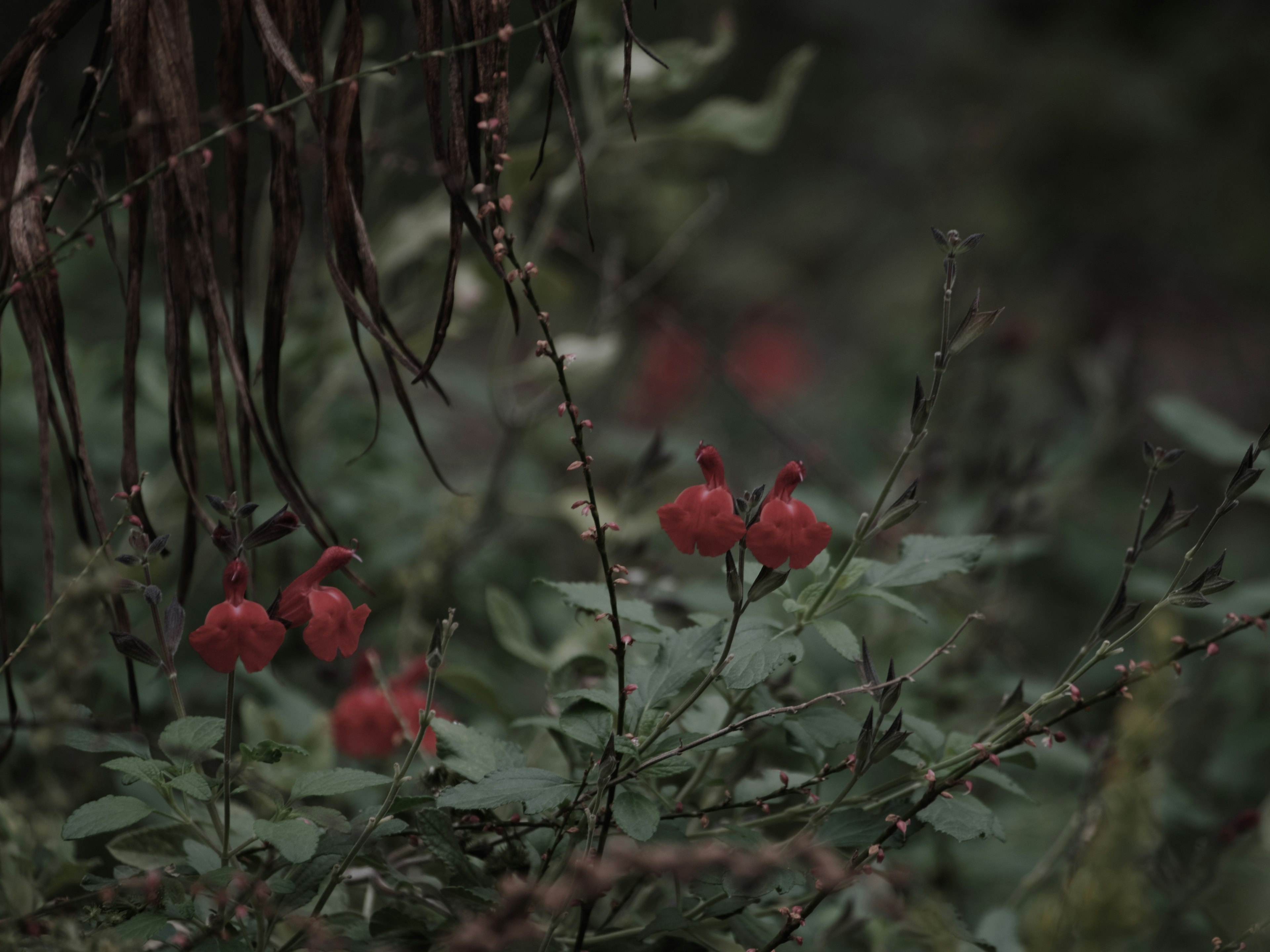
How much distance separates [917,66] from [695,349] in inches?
90.0

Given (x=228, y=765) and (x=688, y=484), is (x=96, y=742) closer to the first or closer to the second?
(x=228, y=765)

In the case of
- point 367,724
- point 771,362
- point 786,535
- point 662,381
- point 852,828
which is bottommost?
point 771,362

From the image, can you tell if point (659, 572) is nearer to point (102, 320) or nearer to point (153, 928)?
point (153, 928)

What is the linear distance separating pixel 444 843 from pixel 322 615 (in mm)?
169

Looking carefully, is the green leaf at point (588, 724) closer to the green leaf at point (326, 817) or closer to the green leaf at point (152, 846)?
the green leaf at point (326, 817)

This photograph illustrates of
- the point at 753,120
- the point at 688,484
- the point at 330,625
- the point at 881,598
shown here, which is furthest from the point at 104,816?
the point at 688,484

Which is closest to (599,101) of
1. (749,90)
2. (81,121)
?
(81,121)

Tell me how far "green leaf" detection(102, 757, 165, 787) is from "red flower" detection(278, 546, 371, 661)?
11 cm

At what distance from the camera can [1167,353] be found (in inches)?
160

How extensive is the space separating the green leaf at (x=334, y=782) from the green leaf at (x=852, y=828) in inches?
11.7

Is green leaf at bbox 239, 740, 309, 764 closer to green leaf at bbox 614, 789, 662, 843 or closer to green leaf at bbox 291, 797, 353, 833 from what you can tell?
green leaf at bbox 291, 797, 353, 833

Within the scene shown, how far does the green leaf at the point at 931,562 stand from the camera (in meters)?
0.73

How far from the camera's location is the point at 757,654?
644mm

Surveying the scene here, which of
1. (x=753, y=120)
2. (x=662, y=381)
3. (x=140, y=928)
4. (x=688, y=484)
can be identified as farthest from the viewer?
(x=662, y=381)
